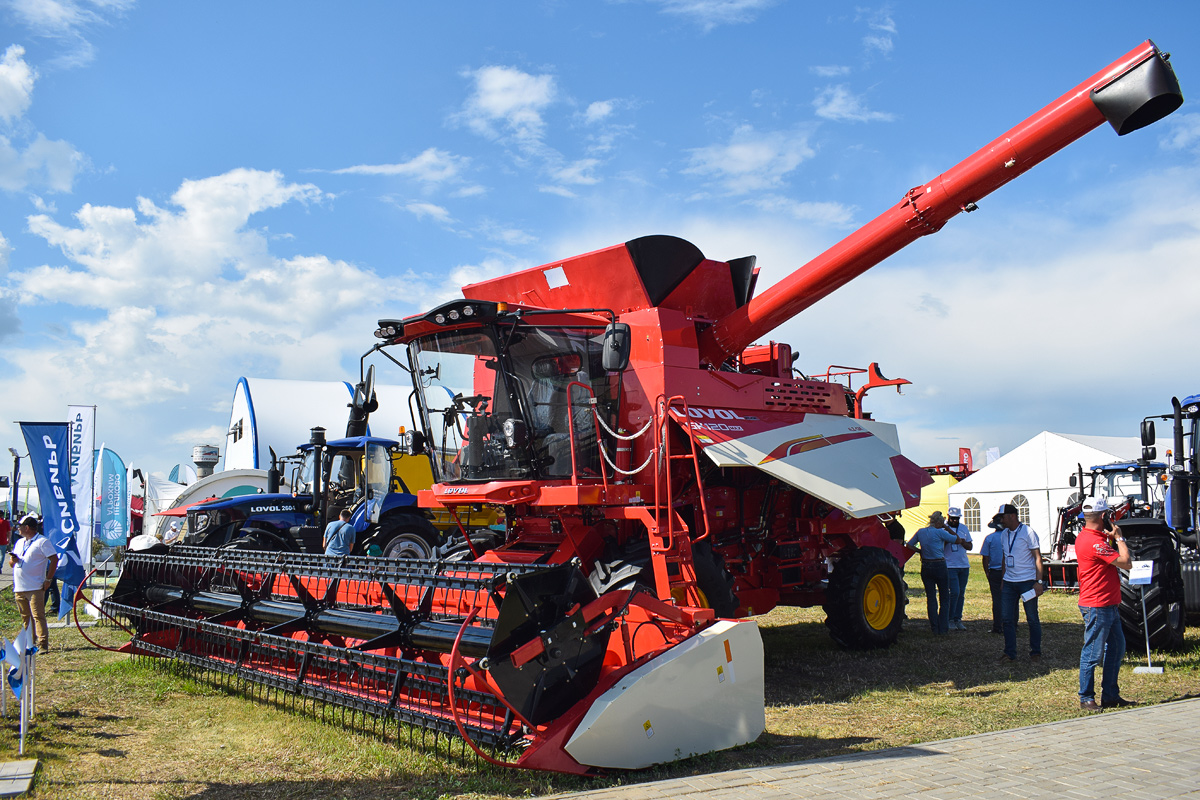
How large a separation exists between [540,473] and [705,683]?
2709 millimetres

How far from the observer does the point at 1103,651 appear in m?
6.51

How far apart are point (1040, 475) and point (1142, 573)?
16.5 metres

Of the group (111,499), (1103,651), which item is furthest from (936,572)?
(111,499)

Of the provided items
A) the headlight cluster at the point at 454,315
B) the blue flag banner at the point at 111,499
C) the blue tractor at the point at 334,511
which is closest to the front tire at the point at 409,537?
the blue tractor at the point at 334,511

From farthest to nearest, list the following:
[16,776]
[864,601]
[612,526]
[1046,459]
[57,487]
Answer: [1046,459], [57,487], [864,601], [612,526], [16,776]

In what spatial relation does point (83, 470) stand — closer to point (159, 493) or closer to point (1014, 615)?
point (1014, 615)

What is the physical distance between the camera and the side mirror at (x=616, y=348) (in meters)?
6.73

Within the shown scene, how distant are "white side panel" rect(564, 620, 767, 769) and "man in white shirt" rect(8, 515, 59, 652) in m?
8.03

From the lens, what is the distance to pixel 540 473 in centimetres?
728

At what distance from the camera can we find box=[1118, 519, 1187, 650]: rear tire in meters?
7.98

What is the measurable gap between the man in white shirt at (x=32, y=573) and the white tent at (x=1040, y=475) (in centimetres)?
2147

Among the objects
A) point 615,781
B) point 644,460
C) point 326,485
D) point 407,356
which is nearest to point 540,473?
point 644,460

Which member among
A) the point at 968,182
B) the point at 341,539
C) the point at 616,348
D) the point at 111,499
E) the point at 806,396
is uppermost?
the point at 968,182

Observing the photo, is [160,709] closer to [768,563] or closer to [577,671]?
[577,671]
